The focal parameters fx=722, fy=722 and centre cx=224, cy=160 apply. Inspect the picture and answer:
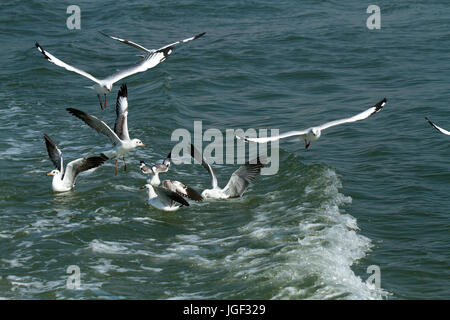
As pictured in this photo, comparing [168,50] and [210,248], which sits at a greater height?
[168,50]

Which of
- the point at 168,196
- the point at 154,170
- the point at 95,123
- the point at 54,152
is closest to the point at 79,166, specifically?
the point at 54,152

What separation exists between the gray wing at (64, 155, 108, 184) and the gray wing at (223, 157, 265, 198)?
2474 millimetres

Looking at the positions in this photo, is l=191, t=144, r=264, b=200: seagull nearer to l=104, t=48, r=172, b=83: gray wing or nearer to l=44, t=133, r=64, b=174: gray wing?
l=104, t=48, r=172, b=83: gray wing

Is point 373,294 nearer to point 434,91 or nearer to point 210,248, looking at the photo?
point 210,248

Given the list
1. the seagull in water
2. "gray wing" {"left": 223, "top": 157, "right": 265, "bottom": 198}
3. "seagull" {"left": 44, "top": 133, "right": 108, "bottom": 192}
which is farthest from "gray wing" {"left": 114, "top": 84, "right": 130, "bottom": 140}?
"gray wing" {"left": 223, "top": 157, "right": 265, "bottom": 198}

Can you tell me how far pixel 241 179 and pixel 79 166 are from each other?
10.2ft

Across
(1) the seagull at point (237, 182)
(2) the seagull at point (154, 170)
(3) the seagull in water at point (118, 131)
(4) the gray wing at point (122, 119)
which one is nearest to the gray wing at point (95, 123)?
(3) the seagull in water at point (118, 131)

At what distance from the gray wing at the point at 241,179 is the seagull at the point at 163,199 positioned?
95 centimetres

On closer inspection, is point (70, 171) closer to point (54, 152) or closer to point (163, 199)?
point (54, 152)

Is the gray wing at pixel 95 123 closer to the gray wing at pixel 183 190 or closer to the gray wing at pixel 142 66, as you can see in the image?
the gray wing at pixel 183 190

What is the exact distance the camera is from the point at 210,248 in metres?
11.2

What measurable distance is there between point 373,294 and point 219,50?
16.4 m
